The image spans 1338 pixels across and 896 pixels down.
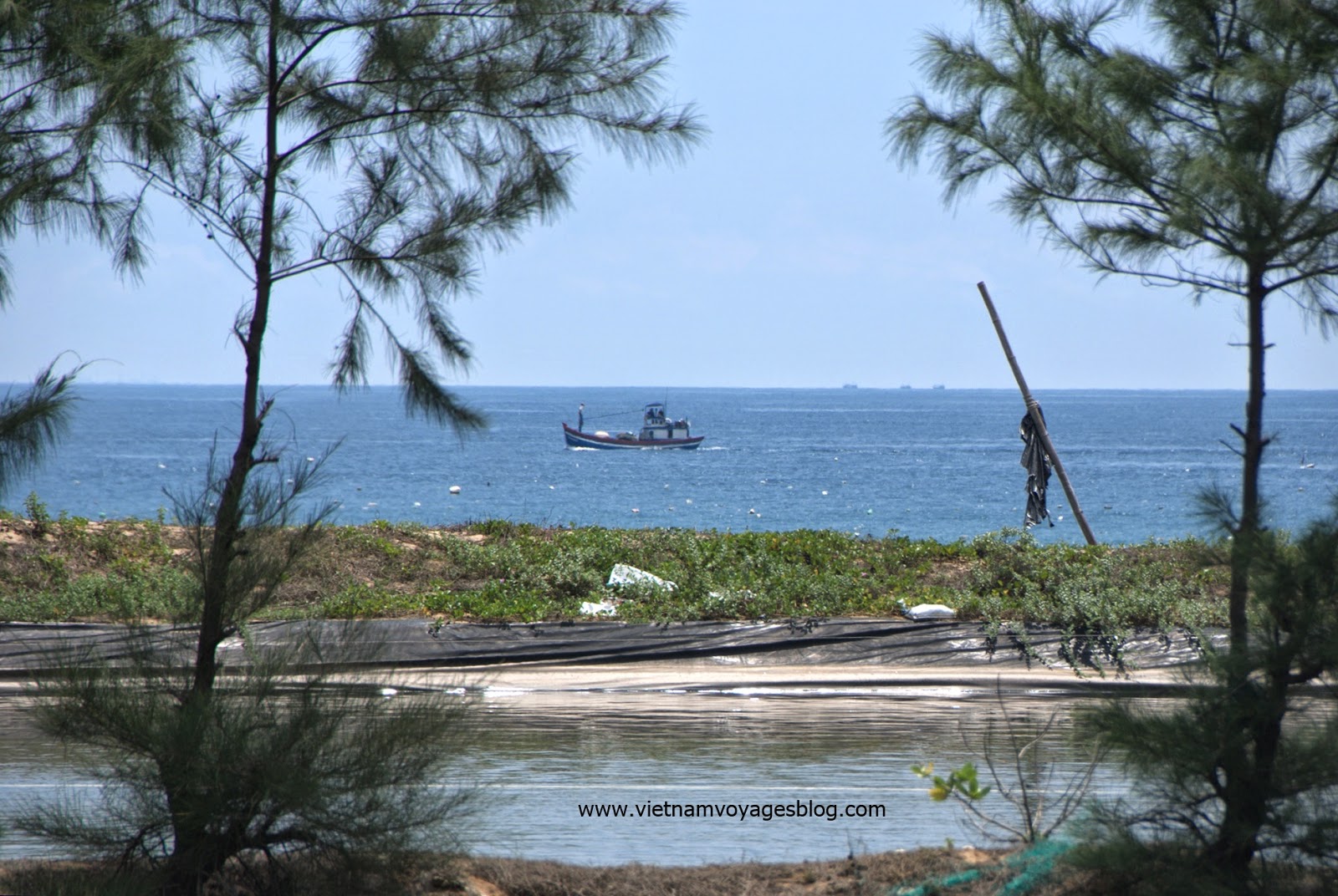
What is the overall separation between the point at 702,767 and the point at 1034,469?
23.5ft

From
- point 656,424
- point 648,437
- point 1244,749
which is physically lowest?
point 648,437

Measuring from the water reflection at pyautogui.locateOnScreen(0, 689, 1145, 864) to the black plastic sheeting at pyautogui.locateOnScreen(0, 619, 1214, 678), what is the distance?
58 cm

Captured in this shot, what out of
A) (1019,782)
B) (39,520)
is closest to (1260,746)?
(1019,782)

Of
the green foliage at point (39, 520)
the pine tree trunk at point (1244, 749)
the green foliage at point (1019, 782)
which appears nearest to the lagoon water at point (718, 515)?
the green foliage at point (1019, 782)

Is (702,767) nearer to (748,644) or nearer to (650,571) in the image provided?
(748,644)

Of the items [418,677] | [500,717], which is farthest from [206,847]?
[500,717]

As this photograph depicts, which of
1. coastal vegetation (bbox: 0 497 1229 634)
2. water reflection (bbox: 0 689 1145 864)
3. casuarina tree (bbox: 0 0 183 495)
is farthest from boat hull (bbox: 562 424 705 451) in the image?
casuarina tree (bbox: 0 0 183 495)

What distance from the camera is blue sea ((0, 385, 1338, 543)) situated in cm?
2984

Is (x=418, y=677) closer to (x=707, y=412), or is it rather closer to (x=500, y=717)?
(x=500, y=717)

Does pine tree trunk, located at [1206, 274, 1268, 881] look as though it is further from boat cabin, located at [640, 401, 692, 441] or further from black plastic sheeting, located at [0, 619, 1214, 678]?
boat cabin, located at [640, 401, 692, 441]

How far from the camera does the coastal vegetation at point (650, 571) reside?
9117mm

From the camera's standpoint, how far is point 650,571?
10.9 metres

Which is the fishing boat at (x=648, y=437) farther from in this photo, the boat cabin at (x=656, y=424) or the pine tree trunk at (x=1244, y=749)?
the pine tree trunk at (x=1244, y=749)

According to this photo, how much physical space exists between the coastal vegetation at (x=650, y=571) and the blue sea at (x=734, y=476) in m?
0.93
